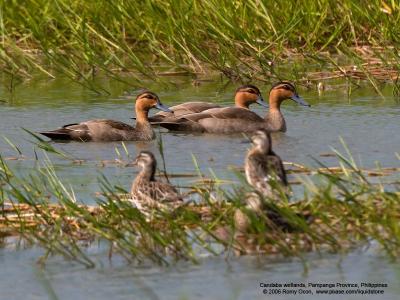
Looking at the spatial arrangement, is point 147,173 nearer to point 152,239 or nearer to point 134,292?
point 152,239

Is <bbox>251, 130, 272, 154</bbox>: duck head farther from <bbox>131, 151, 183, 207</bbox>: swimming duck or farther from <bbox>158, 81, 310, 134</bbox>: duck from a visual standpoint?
<bbox>158, 81, 310, 134</bbox>: duck

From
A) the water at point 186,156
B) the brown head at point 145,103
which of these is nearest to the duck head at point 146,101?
the brown head at point 145,103

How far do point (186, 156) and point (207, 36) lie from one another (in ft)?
15.5

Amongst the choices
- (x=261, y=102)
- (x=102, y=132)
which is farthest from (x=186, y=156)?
(x=261, y=102)

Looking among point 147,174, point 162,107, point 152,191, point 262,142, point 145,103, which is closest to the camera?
point 152,191

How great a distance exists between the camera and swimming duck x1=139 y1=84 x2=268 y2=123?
47.2ft

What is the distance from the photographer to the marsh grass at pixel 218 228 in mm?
8031

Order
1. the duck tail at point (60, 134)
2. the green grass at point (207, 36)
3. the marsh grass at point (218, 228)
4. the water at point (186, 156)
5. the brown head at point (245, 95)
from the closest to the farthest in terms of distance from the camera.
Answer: the water at point (186, 156), the marsh grass at point (218, 228), the duck tail at point (60, 134), the brown head at point (245, 95), the green grass at point (207, 36)

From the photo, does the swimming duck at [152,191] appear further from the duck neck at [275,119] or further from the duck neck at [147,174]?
the duck neck at [275,119]

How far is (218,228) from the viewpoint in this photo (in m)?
8.65

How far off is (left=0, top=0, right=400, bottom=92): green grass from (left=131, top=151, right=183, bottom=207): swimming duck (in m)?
5.87

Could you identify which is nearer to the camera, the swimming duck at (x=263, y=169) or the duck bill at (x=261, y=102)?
the swimming duck at (x=263, y=169)

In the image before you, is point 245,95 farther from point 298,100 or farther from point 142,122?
point 142,122

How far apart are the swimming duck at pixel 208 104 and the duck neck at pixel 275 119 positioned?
36cm
